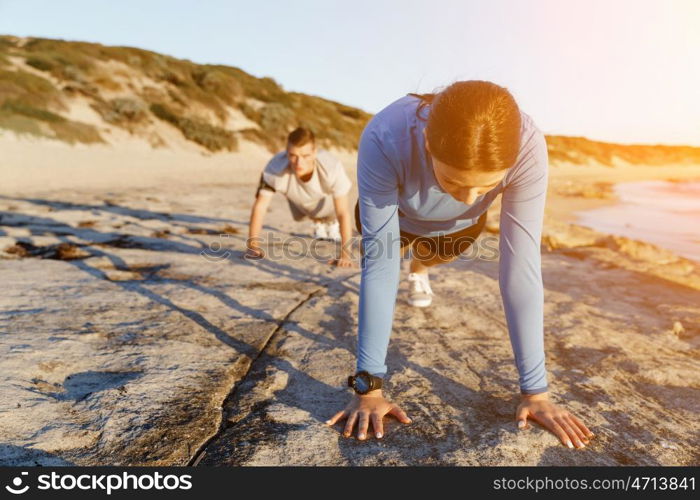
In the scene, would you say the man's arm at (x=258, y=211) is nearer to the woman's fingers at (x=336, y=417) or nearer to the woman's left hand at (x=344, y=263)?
the woman's left hand at (x=344, y=263)

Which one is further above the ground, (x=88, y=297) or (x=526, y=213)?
(x=526, y=213)

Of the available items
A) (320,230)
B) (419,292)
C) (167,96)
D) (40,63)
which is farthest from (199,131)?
(419,292)

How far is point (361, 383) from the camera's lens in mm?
1457

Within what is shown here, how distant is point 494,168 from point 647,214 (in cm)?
953

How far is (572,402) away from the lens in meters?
1.61

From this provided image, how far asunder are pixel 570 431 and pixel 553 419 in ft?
0.18

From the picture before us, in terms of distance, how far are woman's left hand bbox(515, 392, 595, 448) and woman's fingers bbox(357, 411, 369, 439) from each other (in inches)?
18.1

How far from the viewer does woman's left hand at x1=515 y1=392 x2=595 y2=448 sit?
4.50ft

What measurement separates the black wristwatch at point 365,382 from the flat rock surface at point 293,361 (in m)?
0.13

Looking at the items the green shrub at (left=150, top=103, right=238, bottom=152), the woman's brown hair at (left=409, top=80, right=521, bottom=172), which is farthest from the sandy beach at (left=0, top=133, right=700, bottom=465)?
the green shrub at (left=150, top=103, right=238, bottom=152)

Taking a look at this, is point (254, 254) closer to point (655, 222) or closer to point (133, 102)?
point (655, 222)

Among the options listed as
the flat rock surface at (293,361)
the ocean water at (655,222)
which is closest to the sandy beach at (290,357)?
the flat rock surface at (293,361)
